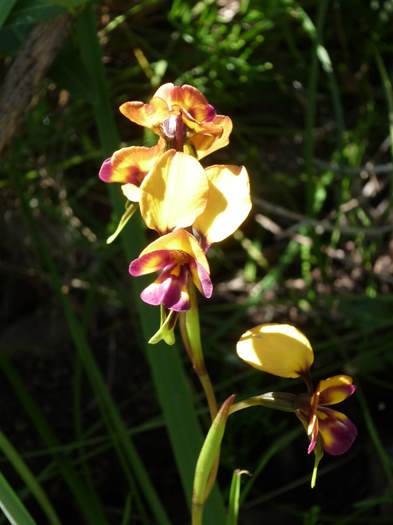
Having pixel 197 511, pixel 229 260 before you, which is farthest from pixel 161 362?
pixel 229 260

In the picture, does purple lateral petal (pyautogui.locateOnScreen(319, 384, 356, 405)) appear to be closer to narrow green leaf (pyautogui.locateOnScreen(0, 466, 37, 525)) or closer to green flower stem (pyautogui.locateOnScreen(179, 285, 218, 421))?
green flower stem (pyautogui.locateOnScreen(179, 285, 218, 421))

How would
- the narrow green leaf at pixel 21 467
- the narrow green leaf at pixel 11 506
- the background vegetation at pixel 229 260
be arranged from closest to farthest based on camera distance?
the narrow green leaf at pixel 11 506
the narrow green leaf at pixel 21 467
the background vegetation at pixel 229 260

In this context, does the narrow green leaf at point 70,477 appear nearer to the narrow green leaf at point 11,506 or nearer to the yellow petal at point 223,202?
the narrow green leaf at point 11,506

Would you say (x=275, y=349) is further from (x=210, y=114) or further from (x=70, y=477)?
(x=70, y=477)

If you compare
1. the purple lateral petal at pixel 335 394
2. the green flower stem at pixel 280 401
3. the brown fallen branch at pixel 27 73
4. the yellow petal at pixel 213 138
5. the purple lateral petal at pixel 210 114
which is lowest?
the purple lateral petal at pixel 335 394

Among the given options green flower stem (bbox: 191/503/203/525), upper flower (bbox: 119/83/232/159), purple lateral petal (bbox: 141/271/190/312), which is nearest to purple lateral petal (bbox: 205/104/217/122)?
upper flower (bbox: 119/83/232/159)

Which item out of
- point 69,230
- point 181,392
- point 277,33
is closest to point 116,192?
point 181,392

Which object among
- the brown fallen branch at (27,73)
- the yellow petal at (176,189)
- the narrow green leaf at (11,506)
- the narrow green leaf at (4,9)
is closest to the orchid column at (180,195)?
the yellow petal at (176,189)

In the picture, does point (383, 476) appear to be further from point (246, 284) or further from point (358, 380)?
point (246, 284)
